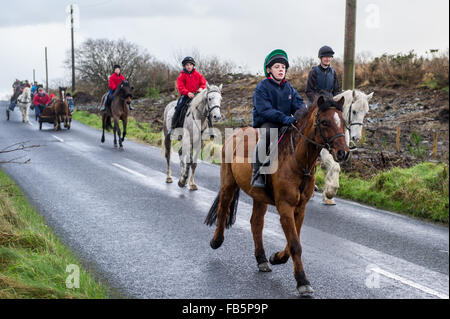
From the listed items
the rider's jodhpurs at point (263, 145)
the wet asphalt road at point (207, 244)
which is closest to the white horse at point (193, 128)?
the wet asphalt road at point (207, 244)

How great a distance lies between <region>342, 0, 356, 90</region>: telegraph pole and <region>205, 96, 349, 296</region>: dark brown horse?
6700mm

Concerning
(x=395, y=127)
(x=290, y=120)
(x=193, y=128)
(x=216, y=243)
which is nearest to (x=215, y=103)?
(x=193, y=128)

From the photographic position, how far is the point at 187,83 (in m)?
11.3

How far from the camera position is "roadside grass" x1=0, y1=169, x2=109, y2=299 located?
4.49m

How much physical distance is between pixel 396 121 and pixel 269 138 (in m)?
12.3

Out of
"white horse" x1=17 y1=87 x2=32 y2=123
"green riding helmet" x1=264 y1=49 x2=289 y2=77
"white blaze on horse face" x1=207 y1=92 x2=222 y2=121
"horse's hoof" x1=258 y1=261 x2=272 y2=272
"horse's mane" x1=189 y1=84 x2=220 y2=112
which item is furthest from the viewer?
"white horse" x1=17 y1=87 x2=32 y2=123

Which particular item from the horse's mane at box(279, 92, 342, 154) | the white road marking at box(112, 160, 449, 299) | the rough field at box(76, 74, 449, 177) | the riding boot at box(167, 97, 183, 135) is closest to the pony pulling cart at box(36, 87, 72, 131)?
the rough field at box(76, 74, 449, 177)

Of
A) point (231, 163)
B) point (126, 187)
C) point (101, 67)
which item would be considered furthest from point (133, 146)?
point (101, 67)

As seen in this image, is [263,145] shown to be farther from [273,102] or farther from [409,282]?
[409,282]

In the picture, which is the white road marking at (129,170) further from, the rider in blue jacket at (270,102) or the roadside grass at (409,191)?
the rider in blue jacket at (270,102)

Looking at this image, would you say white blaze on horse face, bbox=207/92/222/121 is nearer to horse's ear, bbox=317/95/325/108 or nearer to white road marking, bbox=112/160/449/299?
white road marking, bbox=112/160/449/299

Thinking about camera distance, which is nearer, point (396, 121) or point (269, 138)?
point (269, 138)

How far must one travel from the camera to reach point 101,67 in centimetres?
3750
